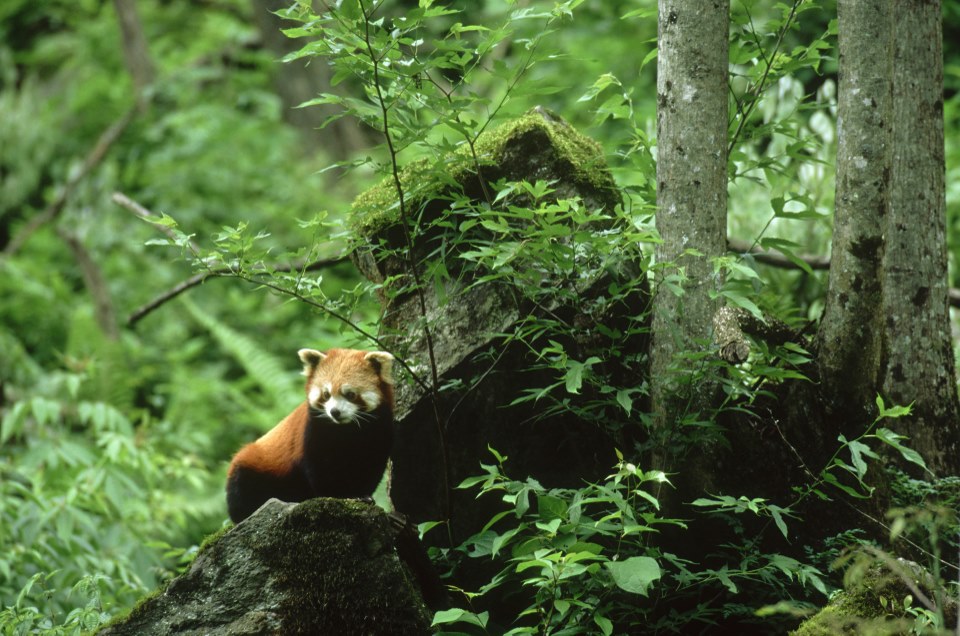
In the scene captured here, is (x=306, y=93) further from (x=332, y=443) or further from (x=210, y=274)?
(x=210, y=274)

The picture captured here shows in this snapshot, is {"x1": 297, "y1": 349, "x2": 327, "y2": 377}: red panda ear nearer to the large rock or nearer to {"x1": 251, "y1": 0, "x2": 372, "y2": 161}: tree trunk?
the large rock

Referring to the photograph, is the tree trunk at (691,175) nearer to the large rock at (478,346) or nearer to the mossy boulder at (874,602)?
the large rock at (478,346)

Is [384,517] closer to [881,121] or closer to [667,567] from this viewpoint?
[667,567]

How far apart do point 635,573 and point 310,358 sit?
5.81ft

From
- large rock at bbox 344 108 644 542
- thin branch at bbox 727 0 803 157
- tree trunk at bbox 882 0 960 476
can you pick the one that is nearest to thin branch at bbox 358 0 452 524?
large rock at bbox 344 108 644 542

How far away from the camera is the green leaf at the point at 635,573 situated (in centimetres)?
284

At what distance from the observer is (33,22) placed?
53.1ft

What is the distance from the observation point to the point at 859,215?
3594 mm

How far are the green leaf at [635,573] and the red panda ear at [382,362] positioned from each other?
1367 millimetres

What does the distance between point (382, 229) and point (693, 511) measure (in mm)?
1804

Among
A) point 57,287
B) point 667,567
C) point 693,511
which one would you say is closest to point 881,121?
point 693,511

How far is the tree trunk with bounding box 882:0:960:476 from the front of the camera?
378 centimetres

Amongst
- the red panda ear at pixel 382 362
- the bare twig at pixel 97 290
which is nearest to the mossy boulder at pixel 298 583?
the red panda ear at pixel 382 362

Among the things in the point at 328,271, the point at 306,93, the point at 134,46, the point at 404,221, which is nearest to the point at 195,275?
the point at 404,221
